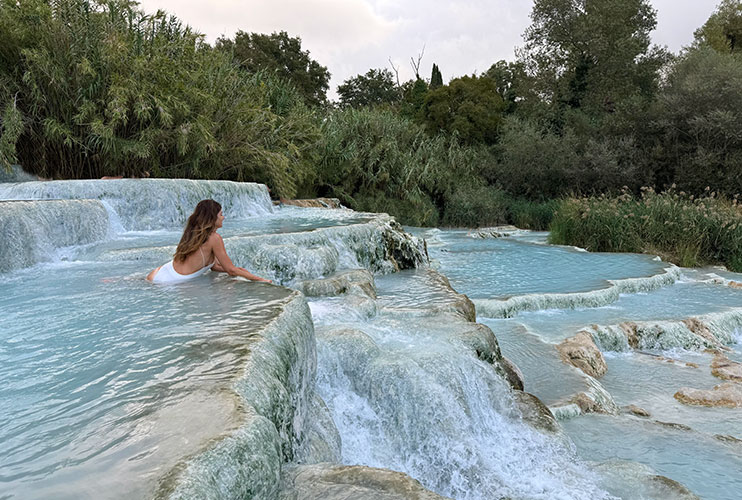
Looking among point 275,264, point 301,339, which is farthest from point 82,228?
point 301,339

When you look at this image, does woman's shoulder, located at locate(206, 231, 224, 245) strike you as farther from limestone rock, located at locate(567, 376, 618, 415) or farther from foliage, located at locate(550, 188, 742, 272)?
foliage, located at locate(550, 188, 742, 272)

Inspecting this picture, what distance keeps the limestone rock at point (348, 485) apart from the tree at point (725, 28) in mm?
33354

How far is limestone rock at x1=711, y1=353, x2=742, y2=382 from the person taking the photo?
5477mm

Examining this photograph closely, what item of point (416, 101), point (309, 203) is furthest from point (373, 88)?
point (309, 203)

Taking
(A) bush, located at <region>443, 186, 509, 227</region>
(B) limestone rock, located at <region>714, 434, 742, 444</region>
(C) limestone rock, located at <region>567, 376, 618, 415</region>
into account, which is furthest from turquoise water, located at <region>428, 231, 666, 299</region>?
(A) bush, located at <region>443, 186, 509, 227</region>

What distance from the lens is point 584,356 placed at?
550 cm

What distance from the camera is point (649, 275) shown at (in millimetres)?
9461

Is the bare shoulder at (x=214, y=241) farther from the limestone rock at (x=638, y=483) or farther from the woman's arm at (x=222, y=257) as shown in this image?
the limestone rock at (x=638, y=483)

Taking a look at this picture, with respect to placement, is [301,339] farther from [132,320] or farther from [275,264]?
[275,264]

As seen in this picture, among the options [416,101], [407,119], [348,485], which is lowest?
[348,485]

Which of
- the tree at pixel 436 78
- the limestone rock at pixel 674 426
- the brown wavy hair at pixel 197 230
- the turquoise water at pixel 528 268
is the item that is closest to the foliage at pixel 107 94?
the turquoise water at pixel 528 268

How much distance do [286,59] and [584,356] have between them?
3294 centimetres

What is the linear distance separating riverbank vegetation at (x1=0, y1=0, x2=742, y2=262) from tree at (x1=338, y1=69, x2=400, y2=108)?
13707 mm

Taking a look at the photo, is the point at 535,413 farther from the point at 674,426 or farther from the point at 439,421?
the point at 674,426
